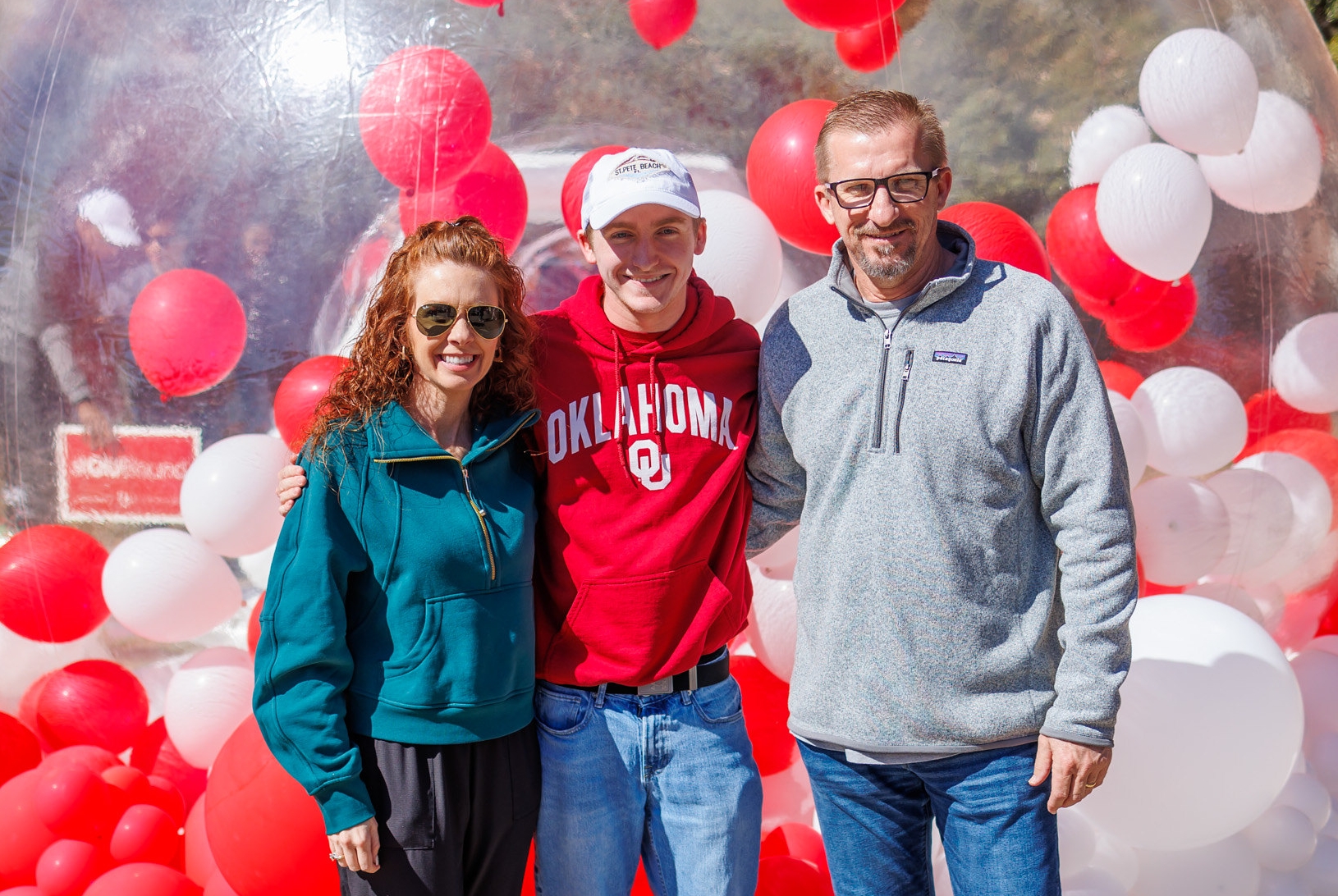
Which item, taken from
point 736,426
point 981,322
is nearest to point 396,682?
point 736,426

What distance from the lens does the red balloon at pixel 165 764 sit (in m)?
3.18

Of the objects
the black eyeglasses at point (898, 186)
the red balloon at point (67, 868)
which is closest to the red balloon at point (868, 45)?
the black eyeglasses at point (898, 186)

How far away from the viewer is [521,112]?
2982mm

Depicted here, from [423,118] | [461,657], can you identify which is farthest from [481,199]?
[461,657]

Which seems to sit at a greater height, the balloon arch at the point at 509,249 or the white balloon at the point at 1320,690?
the balloon arch at the point at 509,249

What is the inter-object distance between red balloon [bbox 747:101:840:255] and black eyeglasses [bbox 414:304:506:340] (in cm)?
108

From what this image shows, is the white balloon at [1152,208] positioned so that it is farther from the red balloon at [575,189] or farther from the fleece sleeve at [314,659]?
the fleece sleeve at [314,659]

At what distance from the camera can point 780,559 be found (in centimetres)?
304

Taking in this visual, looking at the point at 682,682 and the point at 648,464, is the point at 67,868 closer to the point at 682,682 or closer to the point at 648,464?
the point at 682,682

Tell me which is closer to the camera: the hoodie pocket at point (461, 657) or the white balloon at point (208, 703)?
the hoodie pocket at point (461, 657)

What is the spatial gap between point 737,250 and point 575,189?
0.47m

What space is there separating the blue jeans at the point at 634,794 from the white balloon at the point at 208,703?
127 centimetres

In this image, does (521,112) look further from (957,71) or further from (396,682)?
(396,682)

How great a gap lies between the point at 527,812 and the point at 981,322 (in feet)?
4.39
